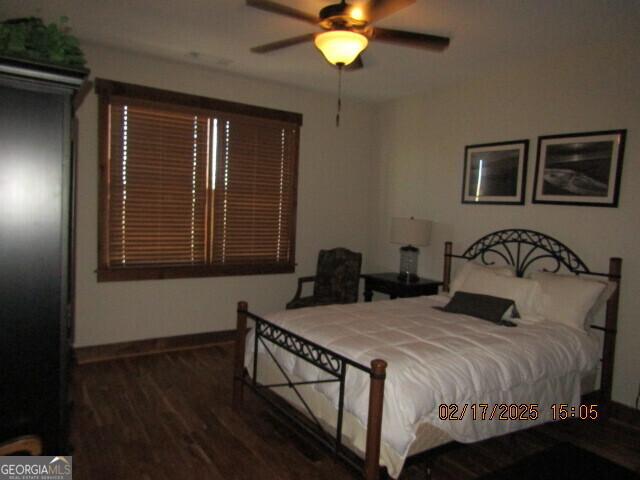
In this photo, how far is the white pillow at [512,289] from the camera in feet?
10.7

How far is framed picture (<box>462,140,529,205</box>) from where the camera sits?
3916 millimetres

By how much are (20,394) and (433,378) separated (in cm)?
174

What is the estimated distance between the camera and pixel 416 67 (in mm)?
4051

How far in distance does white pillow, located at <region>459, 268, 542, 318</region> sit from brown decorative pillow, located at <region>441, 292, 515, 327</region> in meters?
0.11

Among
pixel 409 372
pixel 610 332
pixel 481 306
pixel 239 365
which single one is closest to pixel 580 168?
pixel 610 332

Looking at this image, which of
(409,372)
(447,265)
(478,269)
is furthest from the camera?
(447,265)

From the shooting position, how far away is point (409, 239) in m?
4.53

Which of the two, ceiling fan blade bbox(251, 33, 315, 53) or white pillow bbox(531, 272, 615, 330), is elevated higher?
ceiling fan blade bbox(251, 33, 315, 53)

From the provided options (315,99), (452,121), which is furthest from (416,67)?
(315,99)

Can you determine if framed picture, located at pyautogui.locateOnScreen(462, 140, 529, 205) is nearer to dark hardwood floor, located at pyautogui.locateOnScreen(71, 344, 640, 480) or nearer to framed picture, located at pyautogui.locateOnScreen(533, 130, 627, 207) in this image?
framed picture, located at pyautogui.locateOnScreen(533, 130, 627, 207)

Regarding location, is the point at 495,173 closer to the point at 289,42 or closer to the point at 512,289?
the point at 512,289

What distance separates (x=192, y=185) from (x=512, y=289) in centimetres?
293

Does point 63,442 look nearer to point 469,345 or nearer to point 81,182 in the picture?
point 469,345

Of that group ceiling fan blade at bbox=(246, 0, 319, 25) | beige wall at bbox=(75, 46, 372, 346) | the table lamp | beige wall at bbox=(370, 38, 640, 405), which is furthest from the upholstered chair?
ceiling fan blade at bbox=(246, 0, 319, 25)
